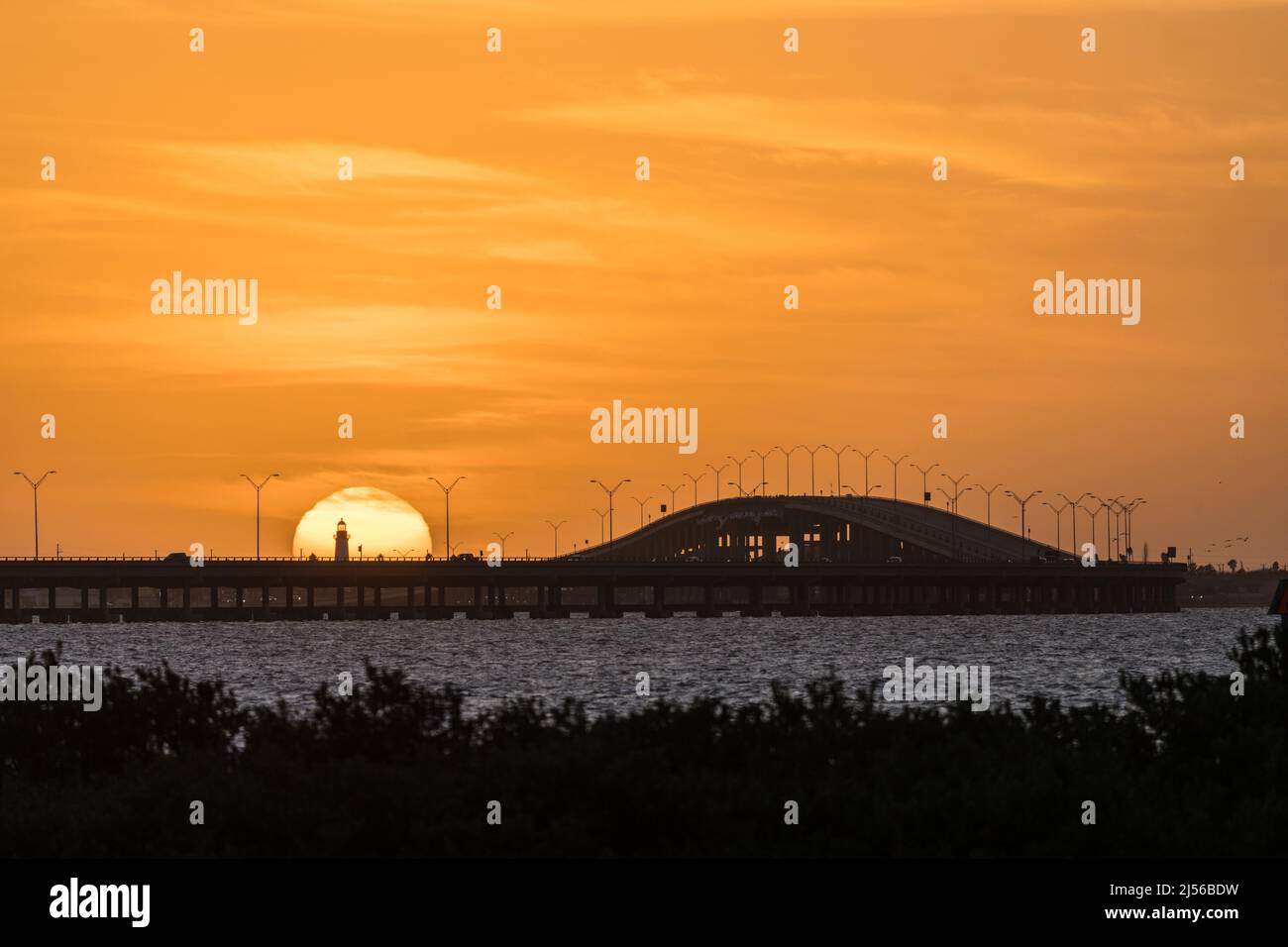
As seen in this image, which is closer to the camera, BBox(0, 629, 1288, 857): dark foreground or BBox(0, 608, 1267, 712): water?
BBox(0, 629, 1288, 857): dark foreground

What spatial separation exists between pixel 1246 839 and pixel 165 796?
1389 centimetres

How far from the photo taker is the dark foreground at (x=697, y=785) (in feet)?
79.3

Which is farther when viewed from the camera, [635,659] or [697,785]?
[635,659]

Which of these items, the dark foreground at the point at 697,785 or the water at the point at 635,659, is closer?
the dark foreground at the point at 697,785

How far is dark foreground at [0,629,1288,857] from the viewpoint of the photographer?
2417 cm

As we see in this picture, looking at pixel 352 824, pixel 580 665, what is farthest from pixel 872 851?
pixel 580 665

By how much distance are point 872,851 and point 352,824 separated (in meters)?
6.40

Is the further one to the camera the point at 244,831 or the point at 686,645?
the point at 686,645

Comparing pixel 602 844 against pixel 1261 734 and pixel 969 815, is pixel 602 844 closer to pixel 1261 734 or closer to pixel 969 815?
pixel 969 815

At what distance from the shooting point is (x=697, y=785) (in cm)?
2547
